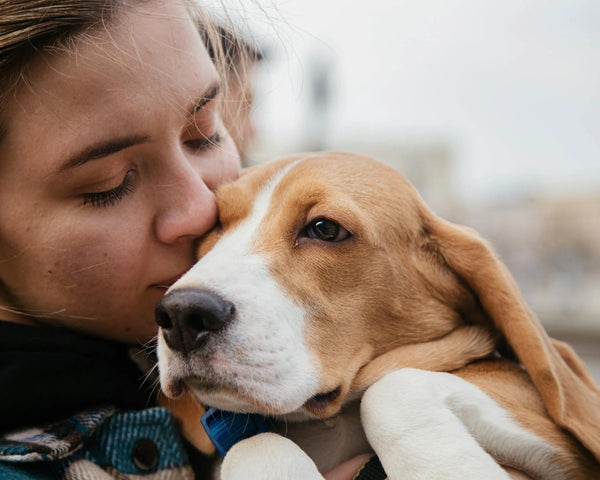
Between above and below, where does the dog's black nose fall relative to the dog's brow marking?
below

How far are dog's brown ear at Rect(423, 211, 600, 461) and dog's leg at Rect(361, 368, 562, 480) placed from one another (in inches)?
5.5

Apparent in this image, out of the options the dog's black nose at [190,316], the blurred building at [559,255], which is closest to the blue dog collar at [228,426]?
the dog's black nose at [190,316]

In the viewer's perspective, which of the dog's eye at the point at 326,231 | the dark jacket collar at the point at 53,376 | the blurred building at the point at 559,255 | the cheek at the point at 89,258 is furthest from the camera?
the blurred building at the point at 559,255

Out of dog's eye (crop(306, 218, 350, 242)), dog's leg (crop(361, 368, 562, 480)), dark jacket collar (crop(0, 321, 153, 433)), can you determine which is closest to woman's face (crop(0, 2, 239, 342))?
dark jacket collar (crop(0, 321, 153, 433))

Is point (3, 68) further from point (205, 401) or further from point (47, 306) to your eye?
point (205, 401)

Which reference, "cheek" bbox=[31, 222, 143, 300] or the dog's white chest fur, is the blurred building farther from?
"cheek" bbox=[31, 222, 143, 300]

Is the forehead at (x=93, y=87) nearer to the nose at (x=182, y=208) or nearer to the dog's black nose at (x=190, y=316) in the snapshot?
the nose at (x=182, y=208)

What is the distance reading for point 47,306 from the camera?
214 cm

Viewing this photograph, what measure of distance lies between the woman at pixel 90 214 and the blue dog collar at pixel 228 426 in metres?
0.21

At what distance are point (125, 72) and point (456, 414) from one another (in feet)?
4.75

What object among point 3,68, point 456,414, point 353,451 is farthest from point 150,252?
point 456,414

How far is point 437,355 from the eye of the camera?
2.18 m

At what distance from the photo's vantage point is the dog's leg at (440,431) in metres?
1.68

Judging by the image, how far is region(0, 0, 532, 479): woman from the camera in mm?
1938
